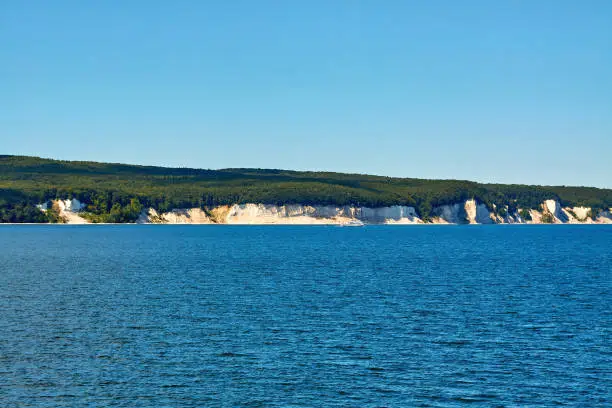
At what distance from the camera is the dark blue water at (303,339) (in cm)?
3781

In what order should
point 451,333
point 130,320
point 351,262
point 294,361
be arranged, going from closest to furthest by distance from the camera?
point 294,361, point 451,333, point 130,320, point 351,262

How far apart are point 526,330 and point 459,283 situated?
3050cm

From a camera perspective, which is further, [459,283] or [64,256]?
[64,256]

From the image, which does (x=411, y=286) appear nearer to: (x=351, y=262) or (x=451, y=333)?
(x=451, y=333)

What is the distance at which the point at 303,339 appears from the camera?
49.5 metres

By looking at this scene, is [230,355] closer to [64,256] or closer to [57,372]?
[57,372]

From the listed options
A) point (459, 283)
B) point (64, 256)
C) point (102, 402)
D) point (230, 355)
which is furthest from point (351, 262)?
point (102, 402)

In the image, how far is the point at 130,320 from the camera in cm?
5631

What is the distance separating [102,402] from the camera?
3612 centimetres

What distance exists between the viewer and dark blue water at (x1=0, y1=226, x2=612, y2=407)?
37812 millimetres

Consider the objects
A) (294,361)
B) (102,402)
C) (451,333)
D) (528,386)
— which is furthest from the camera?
(451,333)

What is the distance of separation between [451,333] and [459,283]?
32323 mm

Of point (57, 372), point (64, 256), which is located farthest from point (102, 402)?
point (64, 256)

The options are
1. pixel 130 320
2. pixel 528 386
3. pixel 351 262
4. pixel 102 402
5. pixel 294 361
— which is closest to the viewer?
pixel 102 402
